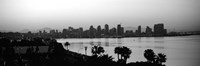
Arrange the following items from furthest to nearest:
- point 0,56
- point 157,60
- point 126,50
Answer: point 126,50
point 157,60
point 0,56

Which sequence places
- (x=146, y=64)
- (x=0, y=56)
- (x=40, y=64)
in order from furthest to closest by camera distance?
1. (x=146, y=64)
2. (x=0, y=56)
3. (x=40, y=64)

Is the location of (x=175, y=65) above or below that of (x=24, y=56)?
below

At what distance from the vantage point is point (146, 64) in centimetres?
2697

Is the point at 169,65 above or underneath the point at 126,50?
underneath

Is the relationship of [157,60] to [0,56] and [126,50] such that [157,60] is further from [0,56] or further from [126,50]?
[0,56]

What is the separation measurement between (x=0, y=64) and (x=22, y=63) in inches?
83.2

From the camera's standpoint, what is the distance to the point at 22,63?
880 inches

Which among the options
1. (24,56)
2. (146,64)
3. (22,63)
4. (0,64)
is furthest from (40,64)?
(146,64)

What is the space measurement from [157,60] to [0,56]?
20167 mm

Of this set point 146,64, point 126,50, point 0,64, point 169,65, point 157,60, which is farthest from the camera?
point 169,65

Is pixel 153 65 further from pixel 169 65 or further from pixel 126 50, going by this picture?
pixel 169 65

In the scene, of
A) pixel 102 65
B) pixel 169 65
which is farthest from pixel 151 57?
pixel 169 65

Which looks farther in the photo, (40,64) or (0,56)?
(0,56)

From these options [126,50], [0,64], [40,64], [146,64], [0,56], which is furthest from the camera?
[126,50]
